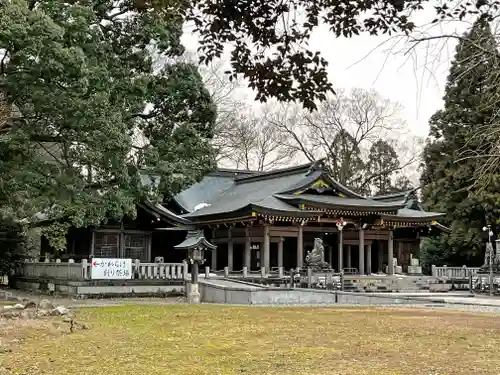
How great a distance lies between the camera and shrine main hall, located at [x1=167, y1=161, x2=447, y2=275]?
2847 centimetres

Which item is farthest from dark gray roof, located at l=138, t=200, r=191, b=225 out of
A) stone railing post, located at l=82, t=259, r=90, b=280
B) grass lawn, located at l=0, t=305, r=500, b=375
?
grass lawn, located at l=0, t=305, r=500, b=375

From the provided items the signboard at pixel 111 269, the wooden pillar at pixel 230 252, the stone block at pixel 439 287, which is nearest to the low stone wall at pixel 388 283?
the stone block at pixel 439 287

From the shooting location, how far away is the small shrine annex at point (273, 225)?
90.9 feet

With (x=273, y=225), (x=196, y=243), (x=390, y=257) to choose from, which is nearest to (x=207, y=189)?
(x=273, y=225)

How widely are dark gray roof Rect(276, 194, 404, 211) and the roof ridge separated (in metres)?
1.98

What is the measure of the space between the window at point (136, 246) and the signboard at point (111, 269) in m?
6.04

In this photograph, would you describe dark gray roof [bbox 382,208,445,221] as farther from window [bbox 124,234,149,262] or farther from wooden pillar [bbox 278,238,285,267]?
window [bbox 124,234,149,262]

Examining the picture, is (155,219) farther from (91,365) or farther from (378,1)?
(378,1)

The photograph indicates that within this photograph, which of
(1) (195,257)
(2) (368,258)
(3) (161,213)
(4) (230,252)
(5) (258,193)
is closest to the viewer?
(1) (195,257)

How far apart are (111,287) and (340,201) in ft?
43.8

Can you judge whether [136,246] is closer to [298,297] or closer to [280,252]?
[280,252]

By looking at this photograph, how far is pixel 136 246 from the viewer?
1107 inches

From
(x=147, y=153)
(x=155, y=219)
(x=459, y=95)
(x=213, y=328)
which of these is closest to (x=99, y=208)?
(x=147, y=153)

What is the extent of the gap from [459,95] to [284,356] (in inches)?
1186
